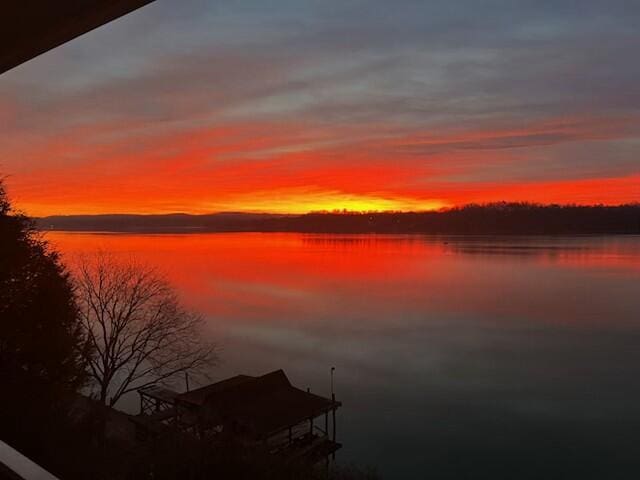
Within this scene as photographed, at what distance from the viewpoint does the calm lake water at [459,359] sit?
444 inches

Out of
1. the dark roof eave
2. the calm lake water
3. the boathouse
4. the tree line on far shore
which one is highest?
the dark roof eave

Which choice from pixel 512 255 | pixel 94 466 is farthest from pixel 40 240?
pixel 512 255

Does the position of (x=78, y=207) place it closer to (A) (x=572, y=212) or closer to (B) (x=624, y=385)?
(B) (x=624, y=385)

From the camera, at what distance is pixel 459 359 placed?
1783 cm

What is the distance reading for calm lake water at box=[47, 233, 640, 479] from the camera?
37.0ft

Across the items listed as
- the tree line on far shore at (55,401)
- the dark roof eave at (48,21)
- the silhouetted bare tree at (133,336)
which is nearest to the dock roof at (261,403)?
the tree line on far shore at (55,401)

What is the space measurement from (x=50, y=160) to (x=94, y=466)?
38.0 feet

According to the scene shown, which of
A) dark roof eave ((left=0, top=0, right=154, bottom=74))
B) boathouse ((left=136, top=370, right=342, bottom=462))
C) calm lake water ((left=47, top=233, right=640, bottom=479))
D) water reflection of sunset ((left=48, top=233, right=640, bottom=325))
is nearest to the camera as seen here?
dark roof eave ((left=0, top=0, right=154, bottom=74))

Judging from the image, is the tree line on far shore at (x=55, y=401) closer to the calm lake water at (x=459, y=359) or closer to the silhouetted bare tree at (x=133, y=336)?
the silhouetted bare tree at (x=133, y=336)

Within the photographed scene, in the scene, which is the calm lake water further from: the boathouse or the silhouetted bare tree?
the silhouetted bare tree

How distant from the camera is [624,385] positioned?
14.6 metres

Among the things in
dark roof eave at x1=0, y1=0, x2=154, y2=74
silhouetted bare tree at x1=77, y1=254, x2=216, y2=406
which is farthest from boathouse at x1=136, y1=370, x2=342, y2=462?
dark roof eave at x1=0, y1=0, x2=154, y2=74

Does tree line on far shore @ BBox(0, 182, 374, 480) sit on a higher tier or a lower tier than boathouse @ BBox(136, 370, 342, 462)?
higher

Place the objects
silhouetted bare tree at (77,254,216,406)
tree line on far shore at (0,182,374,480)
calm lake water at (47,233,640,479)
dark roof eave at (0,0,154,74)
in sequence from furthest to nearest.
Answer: silhouetted bare tree at (77,254,216,406) → calm lake water at (47,233,640,479) → tree line on far shore at (0,182,374,480) → dark roof eave at (0,0,154,74)
